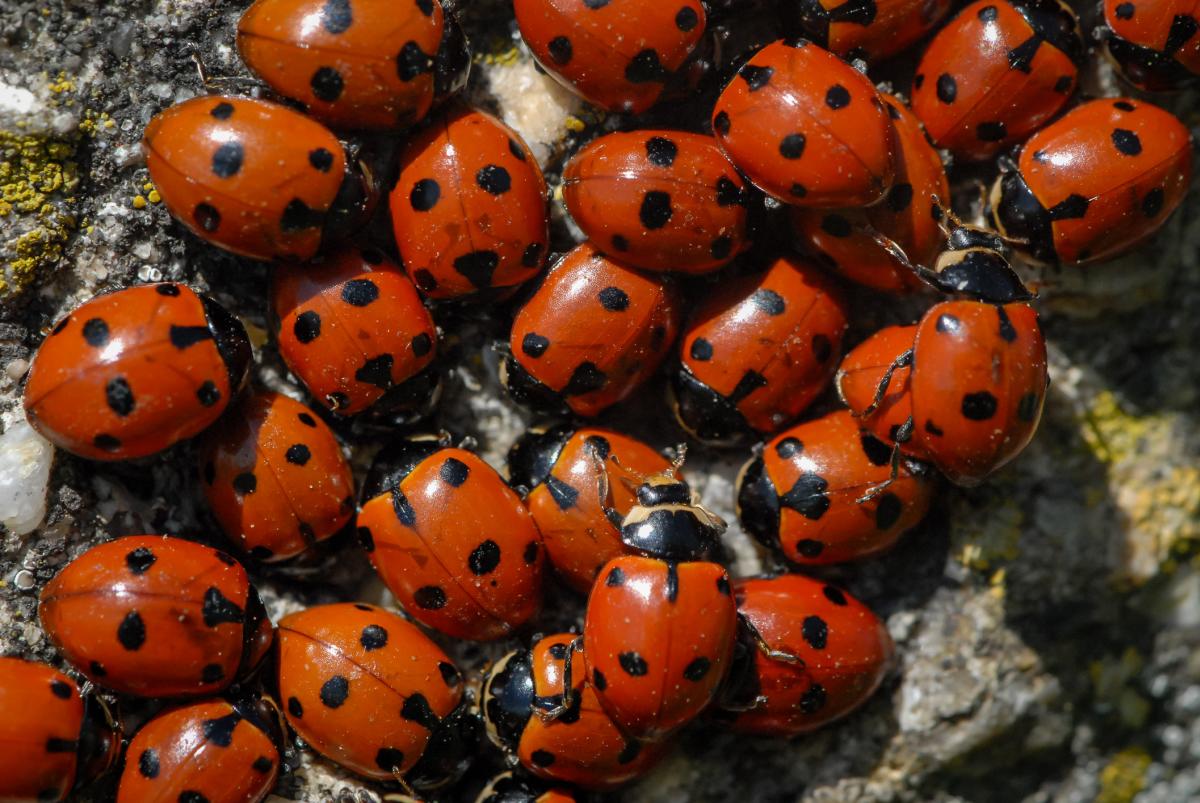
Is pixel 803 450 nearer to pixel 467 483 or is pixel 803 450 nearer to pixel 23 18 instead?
pixel 467 483

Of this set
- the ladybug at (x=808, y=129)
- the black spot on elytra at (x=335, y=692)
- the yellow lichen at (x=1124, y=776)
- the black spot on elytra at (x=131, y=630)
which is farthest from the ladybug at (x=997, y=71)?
the black spot on elytra at (x=131, y=630)

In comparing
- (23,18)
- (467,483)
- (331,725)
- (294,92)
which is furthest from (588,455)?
(23,18)

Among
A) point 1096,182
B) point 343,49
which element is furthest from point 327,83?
point 1096,182

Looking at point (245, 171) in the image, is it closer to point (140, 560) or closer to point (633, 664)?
point (140, 560)

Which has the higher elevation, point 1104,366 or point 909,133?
point 909,133

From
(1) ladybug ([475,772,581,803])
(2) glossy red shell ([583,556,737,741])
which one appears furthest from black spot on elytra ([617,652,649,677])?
(1) ladybug ([475,772,581,803])

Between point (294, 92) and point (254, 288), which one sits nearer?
point (294, 92)
